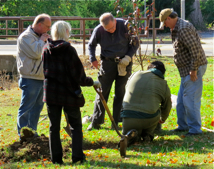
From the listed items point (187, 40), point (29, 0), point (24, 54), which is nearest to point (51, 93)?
point (24, 54)

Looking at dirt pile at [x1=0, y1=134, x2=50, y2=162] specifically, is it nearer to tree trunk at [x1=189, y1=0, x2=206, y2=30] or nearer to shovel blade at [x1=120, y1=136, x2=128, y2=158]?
shovel blade at [x1=120, y1=136, x2=128, y2=158]

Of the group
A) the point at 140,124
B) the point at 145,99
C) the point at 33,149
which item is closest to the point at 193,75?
the point at 145,99

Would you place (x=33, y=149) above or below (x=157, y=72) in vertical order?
below

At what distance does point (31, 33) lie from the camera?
16.3 ft

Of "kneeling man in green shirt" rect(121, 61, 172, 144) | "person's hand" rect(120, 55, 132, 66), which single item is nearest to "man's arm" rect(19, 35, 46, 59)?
"person's hand" rect(120, 55, 132, 66)

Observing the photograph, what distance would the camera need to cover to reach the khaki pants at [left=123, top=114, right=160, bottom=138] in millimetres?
4746

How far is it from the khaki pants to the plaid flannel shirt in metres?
0.98

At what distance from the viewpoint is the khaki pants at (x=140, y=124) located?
4746 millimetres

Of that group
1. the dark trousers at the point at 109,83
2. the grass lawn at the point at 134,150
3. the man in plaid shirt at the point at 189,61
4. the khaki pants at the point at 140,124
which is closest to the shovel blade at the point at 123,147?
the grass lawn at the point at 134,150

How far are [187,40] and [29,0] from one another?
23.5m

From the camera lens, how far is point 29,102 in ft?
16.8

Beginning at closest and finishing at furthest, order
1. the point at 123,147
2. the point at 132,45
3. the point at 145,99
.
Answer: the point at 123,147 → the point at 145,99 → the point at 132,45

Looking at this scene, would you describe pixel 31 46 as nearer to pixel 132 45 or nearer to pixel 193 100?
pixel 132 45

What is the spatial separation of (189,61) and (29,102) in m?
2.68
